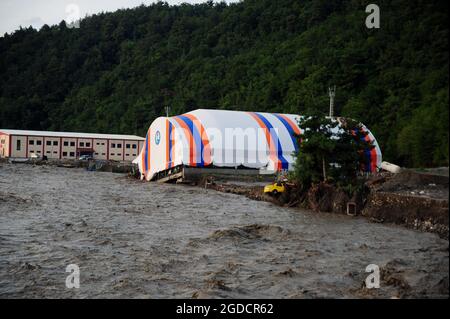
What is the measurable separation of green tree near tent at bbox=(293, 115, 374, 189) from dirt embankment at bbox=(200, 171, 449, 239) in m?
0.63

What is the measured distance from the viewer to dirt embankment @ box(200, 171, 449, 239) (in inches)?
686

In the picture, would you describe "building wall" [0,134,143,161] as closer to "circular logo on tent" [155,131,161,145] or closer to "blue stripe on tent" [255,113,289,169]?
"circular logo on tent" [155,131,161,145]

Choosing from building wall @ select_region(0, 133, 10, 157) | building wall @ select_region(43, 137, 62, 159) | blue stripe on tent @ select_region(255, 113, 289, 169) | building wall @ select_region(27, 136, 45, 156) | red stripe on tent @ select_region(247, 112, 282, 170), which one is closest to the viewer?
red stripe on tent @ select_region(247, 112, 282, 170)

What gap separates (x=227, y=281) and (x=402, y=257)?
4905 millimetres

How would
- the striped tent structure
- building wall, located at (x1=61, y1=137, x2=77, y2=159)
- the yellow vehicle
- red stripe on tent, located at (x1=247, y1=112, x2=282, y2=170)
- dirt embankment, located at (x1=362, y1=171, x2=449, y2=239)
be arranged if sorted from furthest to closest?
building wall, located at (x1=61, y1=137, x2=77, y2=159)
red stripe on tent, located at (x1=247, y1=112, x2=282, y2=170)
the striped tent structure
the yellow vehicle
dirt embankment, located at (x1=362, y1=171, x2=449, y2=239)

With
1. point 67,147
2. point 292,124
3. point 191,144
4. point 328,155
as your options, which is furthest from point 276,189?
point 67,147

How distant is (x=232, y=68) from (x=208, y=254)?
8410cm

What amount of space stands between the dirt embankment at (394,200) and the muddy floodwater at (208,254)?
28.6 inches

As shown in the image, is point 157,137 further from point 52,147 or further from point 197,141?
point 52,147

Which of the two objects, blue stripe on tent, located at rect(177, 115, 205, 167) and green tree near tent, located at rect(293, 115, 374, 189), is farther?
blue stripe on tent, located at rect(177, 115, 205, 167)

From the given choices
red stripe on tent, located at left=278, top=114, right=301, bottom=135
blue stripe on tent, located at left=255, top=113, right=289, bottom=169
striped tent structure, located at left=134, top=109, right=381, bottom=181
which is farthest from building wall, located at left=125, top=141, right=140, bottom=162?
blue stripe on tent, located at left=255, top=113, right=289, bottom=169

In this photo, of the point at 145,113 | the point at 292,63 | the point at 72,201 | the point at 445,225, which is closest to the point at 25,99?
the point at 145,113

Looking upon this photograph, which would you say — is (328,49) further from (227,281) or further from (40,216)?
(227,281)

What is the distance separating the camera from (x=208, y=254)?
1351cm
